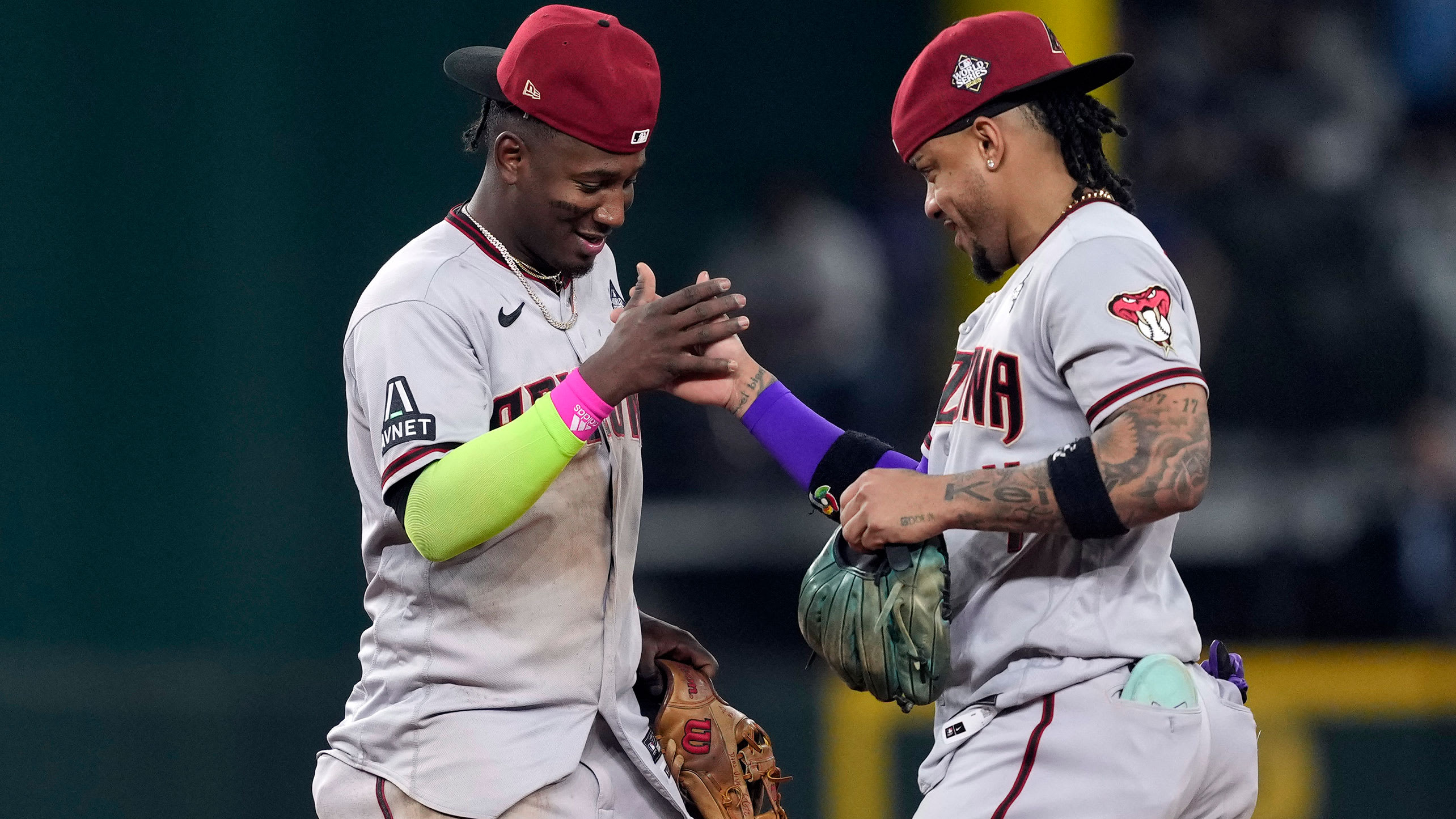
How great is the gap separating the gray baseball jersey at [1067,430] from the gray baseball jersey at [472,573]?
70 cm

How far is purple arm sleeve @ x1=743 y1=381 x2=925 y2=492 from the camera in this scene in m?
3.31

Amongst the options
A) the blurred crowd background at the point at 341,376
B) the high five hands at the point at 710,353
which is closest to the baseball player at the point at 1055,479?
the high five hands at the point at 710,353

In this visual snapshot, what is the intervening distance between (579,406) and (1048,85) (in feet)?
3.55

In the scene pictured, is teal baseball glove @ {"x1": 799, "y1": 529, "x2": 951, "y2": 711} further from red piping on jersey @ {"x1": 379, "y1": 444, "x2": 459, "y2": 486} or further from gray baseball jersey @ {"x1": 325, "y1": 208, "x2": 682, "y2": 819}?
red piping on jersey @ {"x1": 379, "y1": 444, "x2": 459, "y2": 486}

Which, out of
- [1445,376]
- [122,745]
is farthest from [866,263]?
[122,745]

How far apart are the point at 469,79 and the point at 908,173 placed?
5.50 m

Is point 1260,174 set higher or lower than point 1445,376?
higher

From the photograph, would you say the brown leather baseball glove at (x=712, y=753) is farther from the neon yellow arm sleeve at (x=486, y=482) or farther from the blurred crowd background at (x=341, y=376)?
the blurred crowd background at (x=341, y=376)

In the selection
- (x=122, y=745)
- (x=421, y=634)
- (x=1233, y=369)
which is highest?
(x=421, y=634)

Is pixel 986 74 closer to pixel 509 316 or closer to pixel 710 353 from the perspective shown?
pixel 710 353

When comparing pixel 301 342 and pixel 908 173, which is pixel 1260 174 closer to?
pixel 908 173

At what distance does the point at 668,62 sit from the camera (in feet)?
31.5

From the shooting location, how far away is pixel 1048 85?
2.93 meters

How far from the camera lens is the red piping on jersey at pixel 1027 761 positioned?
2.71 meters
